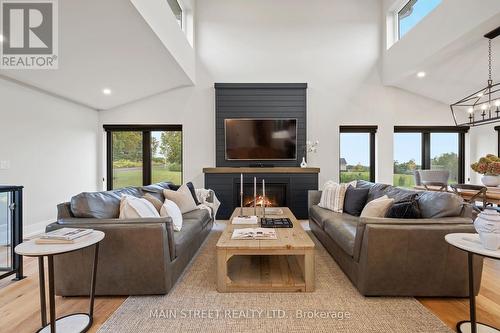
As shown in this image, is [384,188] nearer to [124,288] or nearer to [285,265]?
[285,265]

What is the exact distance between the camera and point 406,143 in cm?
571

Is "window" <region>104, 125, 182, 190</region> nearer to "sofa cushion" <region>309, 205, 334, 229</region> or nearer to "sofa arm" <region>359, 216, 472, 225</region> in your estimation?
"sofa cushion" <region>309, 205, 334, 229</region>

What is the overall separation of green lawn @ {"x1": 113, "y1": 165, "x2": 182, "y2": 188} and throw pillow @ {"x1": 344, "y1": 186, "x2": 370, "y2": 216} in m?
3.67

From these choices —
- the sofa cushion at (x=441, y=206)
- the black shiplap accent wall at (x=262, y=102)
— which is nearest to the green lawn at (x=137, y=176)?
the black shiplap accent wall at (x=262, y=102)

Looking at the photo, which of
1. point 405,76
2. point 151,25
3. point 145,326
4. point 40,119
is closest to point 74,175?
point 40,119

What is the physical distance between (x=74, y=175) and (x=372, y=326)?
17.7 feet

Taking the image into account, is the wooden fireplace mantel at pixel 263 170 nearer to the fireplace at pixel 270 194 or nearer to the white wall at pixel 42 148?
the fireplace at pixel 270 194

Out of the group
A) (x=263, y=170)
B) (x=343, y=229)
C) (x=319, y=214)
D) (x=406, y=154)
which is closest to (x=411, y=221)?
(x=343, y=229)

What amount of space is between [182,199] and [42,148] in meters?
2.66

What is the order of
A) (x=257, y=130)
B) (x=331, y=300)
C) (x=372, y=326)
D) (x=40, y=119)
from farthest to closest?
(x=257, y=130), (x=40, y=119), (x=331, y=300), (x=372, y=326)

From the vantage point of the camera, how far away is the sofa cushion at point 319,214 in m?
3.33

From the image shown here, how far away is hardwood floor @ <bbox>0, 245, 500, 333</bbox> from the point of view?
187 centimetres

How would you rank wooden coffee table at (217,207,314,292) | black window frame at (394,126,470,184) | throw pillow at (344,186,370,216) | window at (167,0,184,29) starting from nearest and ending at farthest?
wooden coffee table at (217,207,314,292) < throw pillow at (344,186,370,216) < window at (167,0,184,29) < black window frame at (394,126,470,184)

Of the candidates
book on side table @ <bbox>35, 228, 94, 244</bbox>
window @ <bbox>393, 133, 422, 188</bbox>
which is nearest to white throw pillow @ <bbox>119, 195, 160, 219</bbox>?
book on side table @ <bbox>35, 228, 94, 244</bbox>
